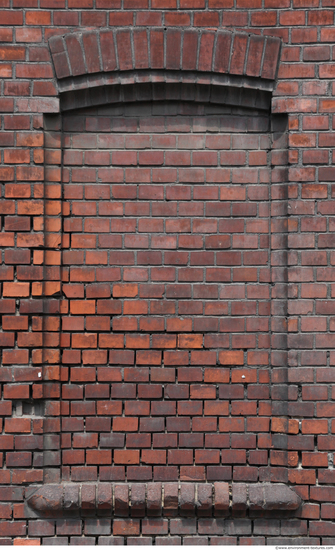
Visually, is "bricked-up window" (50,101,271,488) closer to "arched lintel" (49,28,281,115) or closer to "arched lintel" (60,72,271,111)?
"arched lintel" (60,72,271,111)

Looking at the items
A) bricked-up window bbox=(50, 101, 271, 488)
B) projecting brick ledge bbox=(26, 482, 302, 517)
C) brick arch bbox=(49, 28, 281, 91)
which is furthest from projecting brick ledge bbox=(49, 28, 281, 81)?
projecting brick ledge bbox=(26, 482, 302, 517)

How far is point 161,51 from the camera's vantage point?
89.9 inches

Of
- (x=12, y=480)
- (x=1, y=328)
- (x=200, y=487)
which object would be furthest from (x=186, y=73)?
(x=12, y=480)

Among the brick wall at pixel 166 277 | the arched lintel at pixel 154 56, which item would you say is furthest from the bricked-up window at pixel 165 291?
the arched lintel at pixel 154 56

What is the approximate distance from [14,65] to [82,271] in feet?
3.81

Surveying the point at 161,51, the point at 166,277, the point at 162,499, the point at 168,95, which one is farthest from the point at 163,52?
the point at 162,499

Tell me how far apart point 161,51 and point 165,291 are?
1278mm

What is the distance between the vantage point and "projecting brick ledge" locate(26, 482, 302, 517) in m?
2.24

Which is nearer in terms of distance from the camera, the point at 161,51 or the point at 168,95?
the point at 161,51

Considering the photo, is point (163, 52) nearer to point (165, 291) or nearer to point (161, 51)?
point (161, 51)

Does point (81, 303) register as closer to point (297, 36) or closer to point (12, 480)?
point (12, 480)

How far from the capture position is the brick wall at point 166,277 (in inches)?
89.9

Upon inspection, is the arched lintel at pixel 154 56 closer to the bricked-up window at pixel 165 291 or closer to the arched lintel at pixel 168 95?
the arched lintel at pixel 168 95

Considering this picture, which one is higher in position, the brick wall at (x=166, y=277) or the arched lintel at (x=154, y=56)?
the arched lintel at (x=154, y=56)
